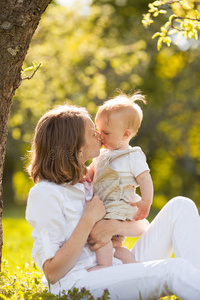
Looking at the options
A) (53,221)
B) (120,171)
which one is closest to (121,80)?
(120,171)

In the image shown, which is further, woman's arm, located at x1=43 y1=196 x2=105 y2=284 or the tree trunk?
the tree trunk

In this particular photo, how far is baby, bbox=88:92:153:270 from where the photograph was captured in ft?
10.4

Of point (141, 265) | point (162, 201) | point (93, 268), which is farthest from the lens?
point (162, 201)

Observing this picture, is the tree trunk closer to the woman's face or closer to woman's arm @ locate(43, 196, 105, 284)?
the woman's face

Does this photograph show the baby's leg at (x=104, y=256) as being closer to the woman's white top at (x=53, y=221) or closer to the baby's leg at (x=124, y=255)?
the woman's white top at (x=53, y=221)

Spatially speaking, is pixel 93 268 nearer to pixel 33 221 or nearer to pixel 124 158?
pixel 33 221

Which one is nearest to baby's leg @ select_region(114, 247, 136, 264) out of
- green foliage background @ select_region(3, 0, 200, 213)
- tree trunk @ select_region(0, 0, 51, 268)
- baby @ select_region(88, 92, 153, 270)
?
baby @ select_region(88, 92, 153, 270)

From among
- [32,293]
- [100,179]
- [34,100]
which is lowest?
[32,293]

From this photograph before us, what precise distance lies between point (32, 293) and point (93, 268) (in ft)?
1.87

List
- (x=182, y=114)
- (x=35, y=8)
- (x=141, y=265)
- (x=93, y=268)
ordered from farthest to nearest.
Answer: (x=182, y=114) < (x=35, y=8) < (x=93, y=268) < (x=141, y=265)

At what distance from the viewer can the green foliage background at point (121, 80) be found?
41.7 feet

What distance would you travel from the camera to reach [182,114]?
19453 mm

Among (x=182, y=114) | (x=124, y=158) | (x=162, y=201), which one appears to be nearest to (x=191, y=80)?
(x=182, y=114)

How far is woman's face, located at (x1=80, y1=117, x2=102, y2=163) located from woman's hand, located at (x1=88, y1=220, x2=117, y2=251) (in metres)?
0.41
